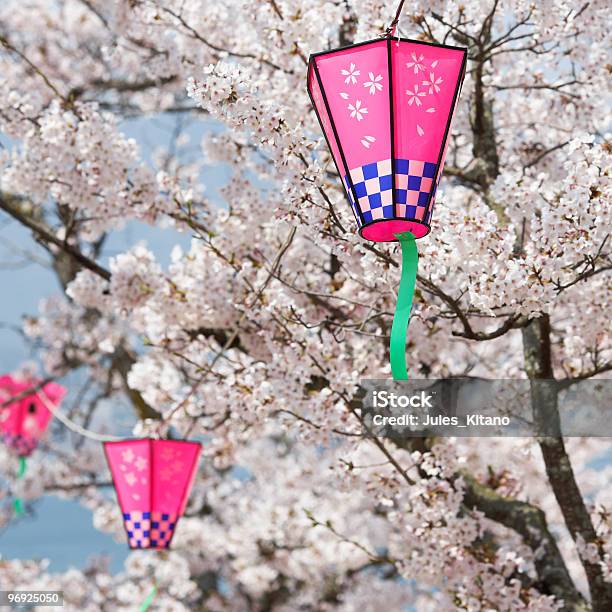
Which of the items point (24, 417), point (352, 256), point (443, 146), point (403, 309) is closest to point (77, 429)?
point (352, 256)

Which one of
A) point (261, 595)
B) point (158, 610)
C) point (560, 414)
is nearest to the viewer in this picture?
point (560, 414)

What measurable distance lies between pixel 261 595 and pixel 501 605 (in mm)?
4475

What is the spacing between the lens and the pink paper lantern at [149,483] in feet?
8.04

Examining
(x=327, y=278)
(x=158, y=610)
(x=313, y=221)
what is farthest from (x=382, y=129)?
(x=158, y=610)

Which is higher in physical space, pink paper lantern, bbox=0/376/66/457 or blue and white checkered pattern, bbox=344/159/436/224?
pink paper lantern, bbox=0/376/66/457

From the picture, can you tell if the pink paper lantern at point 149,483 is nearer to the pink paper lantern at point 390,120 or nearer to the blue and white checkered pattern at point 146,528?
the blue and white checkered pattern at point 146,528

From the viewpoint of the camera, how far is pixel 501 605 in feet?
8.55

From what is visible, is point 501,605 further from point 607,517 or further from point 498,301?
point 498,301

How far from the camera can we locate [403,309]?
1434 millimetres

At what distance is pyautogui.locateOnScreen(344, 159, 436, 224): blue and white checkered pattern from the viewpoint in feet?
4.57
